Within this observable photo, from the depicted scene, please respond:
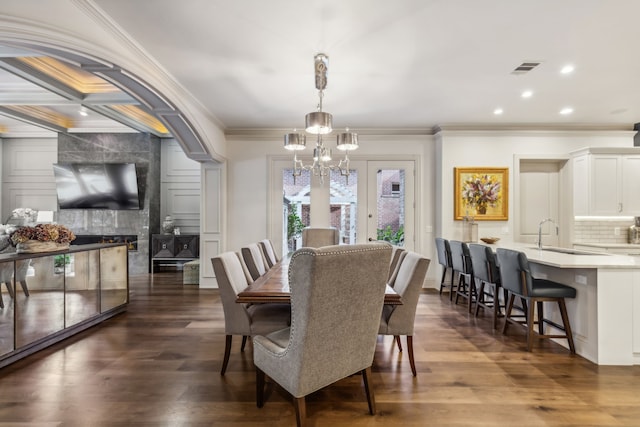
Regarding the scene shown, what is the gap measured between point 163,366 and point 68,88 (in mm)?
3659

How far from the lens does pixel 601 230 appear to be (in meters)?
5.13

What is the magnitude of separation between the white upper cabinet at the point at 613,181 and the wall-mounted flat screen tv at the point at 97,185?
830cm

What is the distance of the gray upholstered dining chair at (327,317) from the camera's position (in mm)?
1534

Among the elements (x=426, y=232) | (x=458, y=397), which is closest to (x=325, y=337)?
(x=458, y=397)

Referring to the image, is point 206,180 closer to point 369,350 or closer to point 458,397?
Answer: point 369,350

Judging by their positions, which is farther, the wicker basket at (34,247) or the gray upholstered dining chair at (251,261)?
the gray upholstered dining chair at (251,261)

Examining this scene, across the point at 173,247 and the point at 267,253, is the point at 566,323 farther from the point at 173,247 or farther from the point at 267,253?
the point at 173,247

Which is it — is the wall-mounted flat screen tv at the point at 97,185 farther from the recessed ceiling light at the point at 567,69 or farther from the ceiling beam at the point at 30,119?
the recessed ceiling light at the point at 567,69

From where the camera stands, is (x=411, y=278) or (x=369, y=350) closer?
(x=369, y=350)

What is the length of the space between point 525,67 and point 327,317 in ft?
10.9

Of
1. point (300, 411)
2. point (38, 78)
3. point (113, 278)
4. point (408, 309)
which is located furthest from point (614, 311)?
point (38, 78)

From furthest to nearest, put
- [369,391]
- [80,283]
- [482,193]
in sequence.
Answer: [482,193] < [80,283] < [369,391]

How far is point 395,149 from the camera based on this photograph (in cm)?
545

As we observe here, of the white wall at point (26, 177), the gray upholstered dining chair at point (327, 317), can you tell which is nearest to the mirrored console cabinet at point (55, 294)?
the gray upholstered dining chair at point (327, 317)
